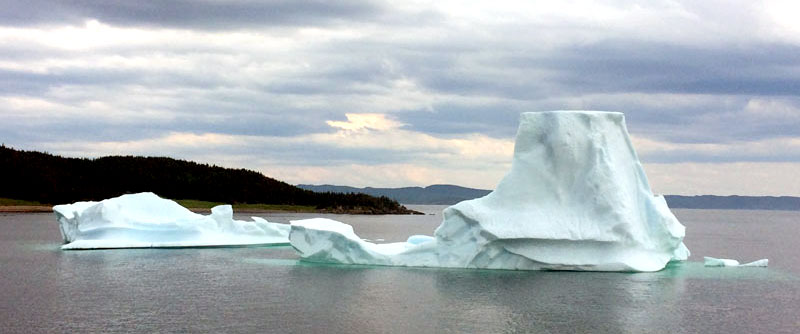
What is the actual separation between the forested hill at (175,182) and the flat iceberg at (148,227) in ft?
213

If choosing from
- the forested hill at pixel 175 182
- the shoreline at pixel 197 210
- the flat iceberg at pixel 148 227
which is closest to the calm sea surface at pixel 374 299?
the flat iceberg at pixel 148 227

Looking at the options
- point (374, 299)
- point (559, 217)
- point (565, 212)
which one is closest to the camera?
point (374, 299)

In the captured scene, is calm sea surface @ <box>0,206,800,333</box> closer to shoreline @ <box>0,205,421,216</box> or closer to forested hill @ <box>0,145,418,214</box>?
shoreline @ <box>0,205,421,216</box>

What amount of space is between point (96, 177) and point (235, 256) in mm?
85702

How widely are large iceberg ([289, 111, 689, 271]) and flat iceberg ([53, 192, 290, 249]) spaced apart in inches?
481

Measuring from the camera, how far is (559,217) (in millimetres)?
26875

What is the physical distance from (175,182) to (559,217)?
94.2m

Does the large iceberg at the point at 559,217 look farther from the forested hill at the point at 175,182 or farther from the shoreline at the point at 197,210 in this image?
the forested hill at the point at 175,182

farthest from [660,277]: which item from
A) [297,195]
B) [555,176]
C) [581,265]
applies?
[297,195]

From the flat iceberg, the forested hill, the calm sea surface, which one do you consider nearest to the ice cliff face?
the calm sea surface

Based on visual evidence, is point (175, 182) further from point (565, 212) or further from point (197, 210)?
point (565, 212)

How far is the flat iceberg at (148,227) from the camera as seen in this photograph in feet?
124

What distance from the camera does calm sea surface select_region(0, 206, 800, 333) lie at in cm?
1817

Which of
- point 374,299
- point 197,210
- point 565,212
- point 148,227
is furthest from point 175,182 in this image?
point 374,299
